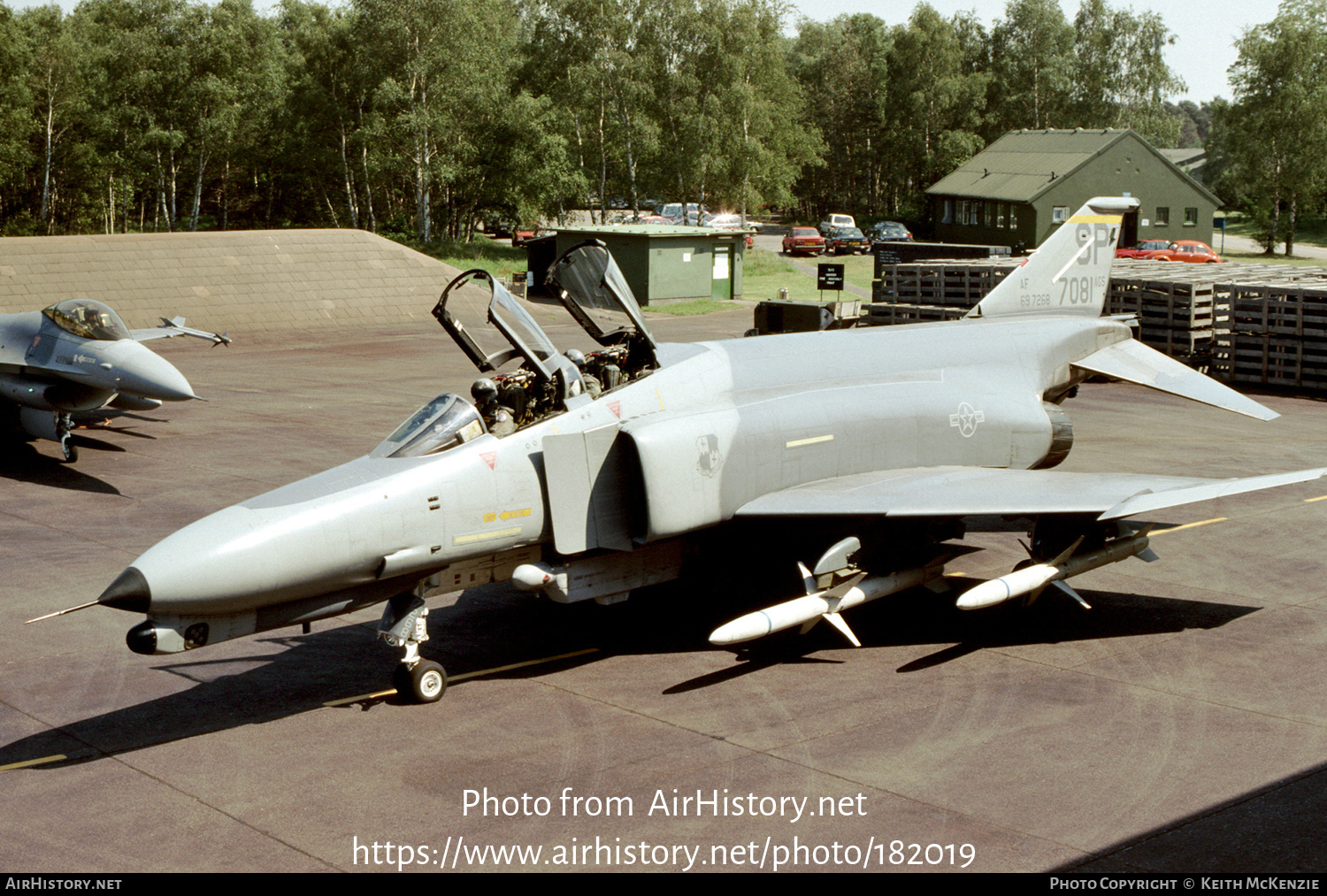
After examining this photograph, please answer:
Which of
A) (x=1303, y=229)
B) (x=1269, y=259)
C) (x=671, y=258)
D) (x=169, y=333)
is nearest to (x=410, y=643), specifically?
(x=169, y=333)

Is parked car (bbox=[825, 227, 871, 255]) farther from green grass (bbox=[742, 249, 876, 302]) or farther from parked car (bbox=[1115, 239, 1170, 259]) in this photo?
parked car (bbox=[1115, 239, 1170, 259])

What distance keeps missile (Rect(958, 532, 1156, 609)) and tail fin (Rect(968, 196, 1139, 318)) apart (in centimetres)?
447

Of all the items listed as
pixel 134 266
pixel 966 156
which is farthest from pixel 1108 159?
pixel 134 266

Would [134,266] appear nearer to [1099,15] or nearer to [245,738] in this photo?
[245,738]

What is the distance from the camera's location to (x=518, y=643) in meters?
12.4

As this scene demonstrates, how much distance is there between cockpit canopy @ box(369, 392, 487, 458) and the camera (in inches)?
413

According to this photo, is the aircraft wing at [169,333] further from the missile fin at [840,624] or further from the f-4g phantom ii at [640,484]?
the missile fin at [840,624]

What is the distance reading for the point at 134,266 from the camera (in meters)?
40.8

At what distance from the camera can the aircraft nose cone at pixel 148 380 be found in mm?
19750

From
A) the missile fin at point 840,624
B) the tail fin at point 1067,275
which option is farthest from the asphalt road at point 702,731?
the tail fin at point 1067,275

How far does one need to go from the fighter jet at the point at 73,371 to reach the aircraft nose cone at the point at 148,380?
0.01 m

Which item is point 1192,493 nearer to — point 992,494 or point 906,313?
point 992,494

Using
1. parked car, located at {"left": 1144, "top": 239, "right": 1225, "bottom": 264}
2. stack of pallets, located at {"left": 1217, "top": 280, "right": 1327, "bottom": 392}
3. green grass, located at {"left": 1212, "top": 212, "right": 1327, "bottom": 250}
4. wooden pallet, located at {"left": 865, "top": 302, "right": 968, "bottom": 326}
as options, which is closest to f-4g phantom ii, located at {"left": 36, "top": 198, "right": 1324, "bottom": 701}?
stack of pallets, located at {"left": 1217, "top": 280, "right": 1327, "bottom": 392}

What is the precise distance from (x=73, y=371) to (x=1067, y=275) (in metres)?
15.8
